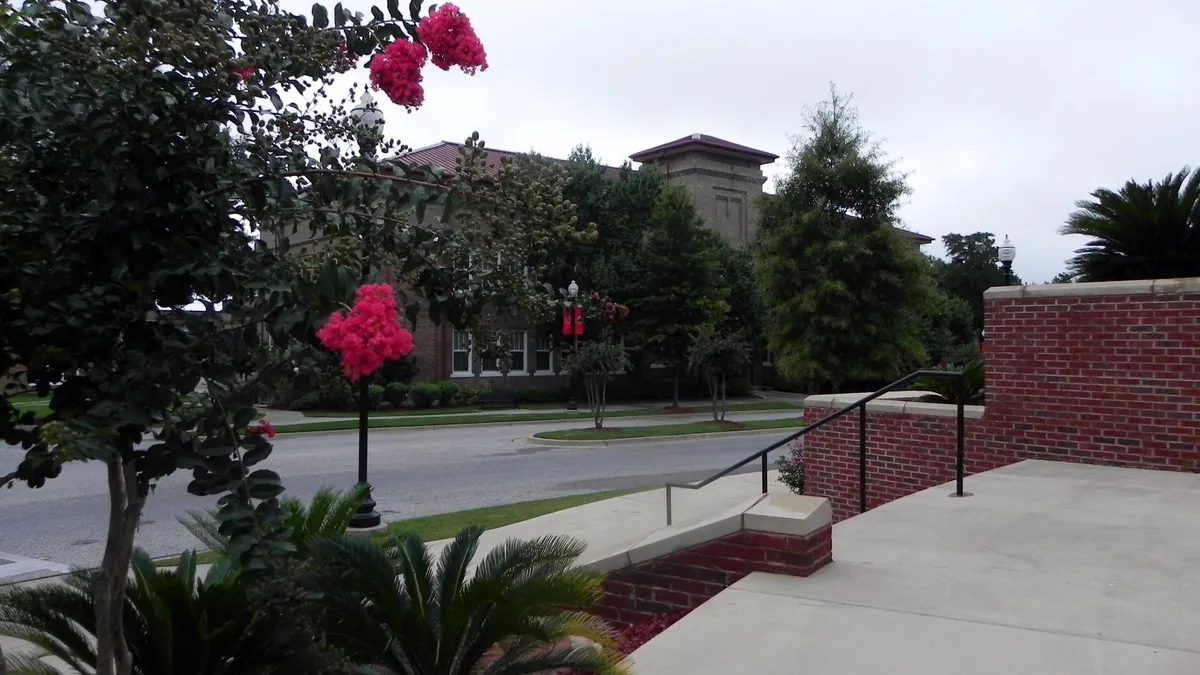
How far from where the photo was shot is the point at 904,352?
28906 millimetres

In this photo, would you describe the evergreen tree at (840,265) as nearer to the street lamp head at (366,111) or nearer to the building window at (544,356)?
the building window at (544,356)

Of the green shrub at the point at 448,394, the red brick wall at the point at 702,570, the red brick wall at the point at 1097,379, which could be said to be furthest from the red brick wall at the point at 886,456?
the green shrub at the point at 448,394

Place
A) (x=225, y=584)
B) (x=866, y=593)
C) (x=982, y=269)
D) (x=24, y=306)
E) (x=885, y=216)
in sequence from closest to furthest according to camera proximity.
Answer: (x=24, y=306)
(x=225, y=584)
(x=866, y=593)
(x=885, y=216)
(x=982, y=269)

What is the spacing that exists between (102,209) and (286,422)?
25825 millimetres

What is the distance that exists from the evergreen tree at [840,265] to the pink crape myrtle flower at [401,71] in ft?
77.6

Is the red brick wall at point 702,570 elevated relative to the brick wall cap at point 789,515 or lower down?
lower down

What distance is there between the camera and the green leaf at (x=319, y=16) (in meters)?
3.76

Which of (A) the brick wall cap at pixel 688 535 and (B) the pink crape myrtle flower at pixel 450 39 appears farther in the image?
(A) the brick wall cap at pixel 688 535

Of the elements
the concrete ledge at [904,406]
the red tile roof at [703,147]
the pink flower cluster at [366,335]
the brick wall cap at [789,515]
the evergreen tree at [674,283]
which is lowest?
the brick wall cap at [789,515]

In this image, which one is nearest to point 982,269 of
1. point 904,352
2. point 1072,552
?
point 904,352

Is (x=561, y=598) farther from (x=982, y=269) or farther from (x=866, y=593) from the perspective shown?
(x=982, y=269)

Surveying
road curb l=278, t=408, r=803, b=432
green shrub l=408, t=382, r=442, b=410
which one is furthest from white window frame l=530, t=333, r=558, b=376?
road curb l=278, t=408, r=803, b=432

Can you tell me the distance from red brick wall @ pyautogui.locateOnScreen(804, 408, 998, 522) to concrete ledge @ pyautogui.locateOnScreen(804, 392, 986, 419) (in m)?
0.05

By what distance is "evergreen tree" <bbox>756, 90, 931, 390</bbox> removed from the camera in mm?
26812
